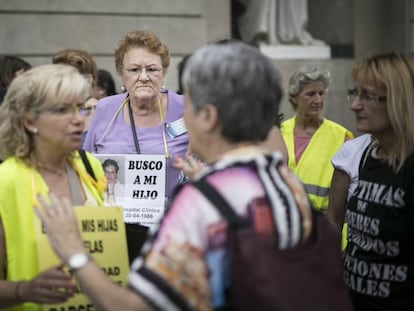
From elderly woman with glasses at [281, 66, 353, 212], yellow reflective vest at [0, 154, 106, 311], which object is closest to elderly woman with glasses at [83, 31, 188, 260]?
yellow reflective vest at [0, 154, 106, 311]

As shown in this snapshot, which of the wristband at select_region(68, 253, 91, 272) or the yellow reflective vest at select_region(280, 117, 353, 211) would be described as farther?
the yellow reflective vest at select_region(280, 117, 353, 211)

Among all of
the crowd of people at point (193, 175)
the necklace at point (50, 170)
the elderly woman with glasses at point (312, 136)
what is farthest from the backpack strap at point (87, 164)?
the elderly woman with glasses at point (312, 136)

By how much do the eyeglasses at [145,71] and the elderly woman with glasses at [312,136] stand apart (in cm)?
162

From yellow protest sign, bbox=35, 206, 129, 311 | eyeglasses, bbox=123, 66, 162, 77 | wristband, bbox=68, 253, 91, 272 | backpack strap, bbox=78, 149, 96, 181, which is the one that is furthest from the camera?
eyeglasses, bbox=123, 66, 162, 77

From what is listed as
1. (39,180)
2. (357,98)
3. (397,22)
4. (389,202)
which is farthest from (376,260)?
(397,22)

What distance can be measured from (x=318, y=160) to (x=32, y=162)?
334 cm

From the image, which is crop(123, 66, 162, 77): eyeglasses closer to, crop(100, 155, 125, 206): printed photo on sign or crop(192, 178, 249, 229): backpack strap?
crop(100, 155, 125, 206): printed photo on sign

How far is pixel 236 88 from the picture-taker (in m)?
2.21

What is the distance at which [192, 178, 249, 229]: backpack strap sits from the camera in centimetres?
213

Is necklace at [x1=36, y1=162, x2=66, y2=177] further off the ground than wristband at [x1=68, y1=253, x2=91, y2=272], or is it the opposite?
necklace at [x1=36, y1=162, x2=66, y2=177]

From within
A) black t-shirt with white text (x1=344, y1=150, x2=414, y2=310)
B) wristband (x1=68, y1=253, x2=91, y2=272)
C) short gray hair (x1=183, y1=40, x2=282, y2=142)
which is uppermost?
short gray hair (x1=183, y1=40, x2=282, y2=142)

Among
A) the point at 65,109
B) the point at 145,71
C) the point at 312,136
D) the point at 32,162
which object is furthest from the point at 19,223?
the point at 312,136

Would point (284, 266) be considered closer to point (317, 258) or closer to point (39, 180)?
point (317, 258)

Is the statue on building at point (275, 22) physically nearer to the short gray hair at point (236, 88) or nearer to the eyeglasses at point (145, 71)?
the eyeglasses at point (145, 71)
